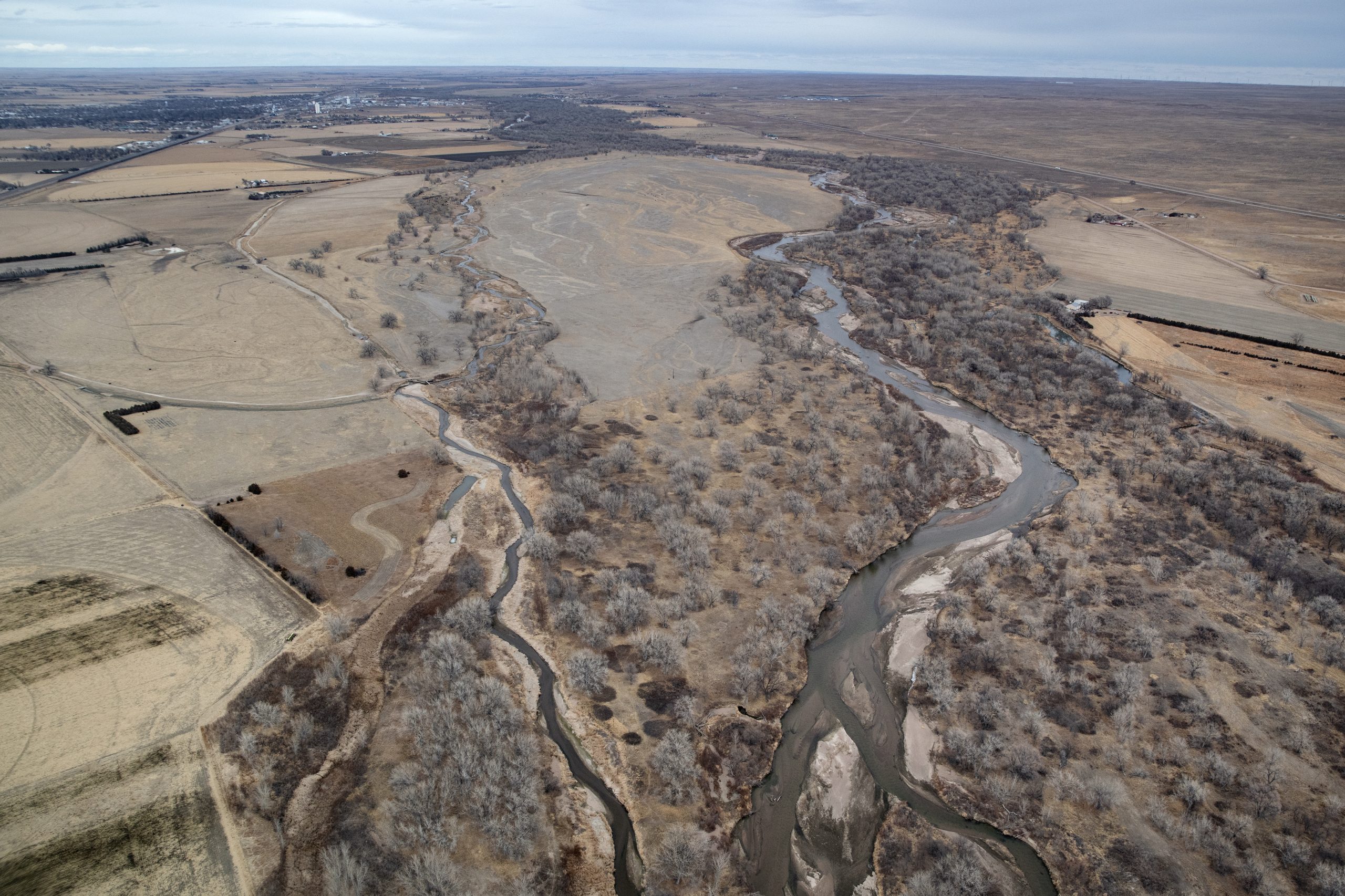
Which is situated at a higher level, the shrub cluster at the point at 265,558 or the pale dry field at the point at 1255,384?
the pale dry field at the point at 1255,384

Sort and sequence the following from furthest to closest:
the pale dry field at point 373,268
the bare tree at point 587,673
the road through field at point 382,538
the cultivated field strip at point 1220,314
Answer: the pale dry field at point 373,268, the cultivated field strip at point 1220,314, the road through field at point 382,538, the bare tree at point 587,673

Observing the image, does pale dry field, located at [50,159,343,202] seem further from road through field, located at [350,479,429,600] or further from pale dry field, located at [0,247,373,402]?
road through field, located at [350,479,429,600]

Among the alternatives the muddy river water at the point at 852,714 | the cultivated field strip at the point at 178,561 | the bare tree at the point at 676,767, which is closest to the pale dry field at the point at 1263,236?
the muddy river water at the point at 852,714

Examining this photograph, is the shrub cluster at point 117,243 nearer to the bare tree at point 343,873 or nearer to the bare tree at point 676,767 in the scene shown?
the bare tree at point 343,873

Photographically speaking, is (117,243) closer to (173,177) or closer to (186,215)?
(186,215)

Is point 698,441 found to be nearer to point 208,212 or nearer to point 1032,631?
point 1032,631

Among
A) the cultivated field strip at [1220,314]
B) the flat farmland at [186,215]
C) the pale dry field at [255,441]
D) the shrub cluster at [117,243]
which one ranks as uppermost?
the flat farmland at [186,215]

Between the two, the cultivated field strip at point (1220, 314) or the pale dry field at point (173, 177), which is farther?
the pale dry field at point (173, 177)

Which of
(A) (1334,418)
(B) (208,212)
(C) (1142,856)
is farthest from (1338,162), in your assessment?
(B) (208,212)
